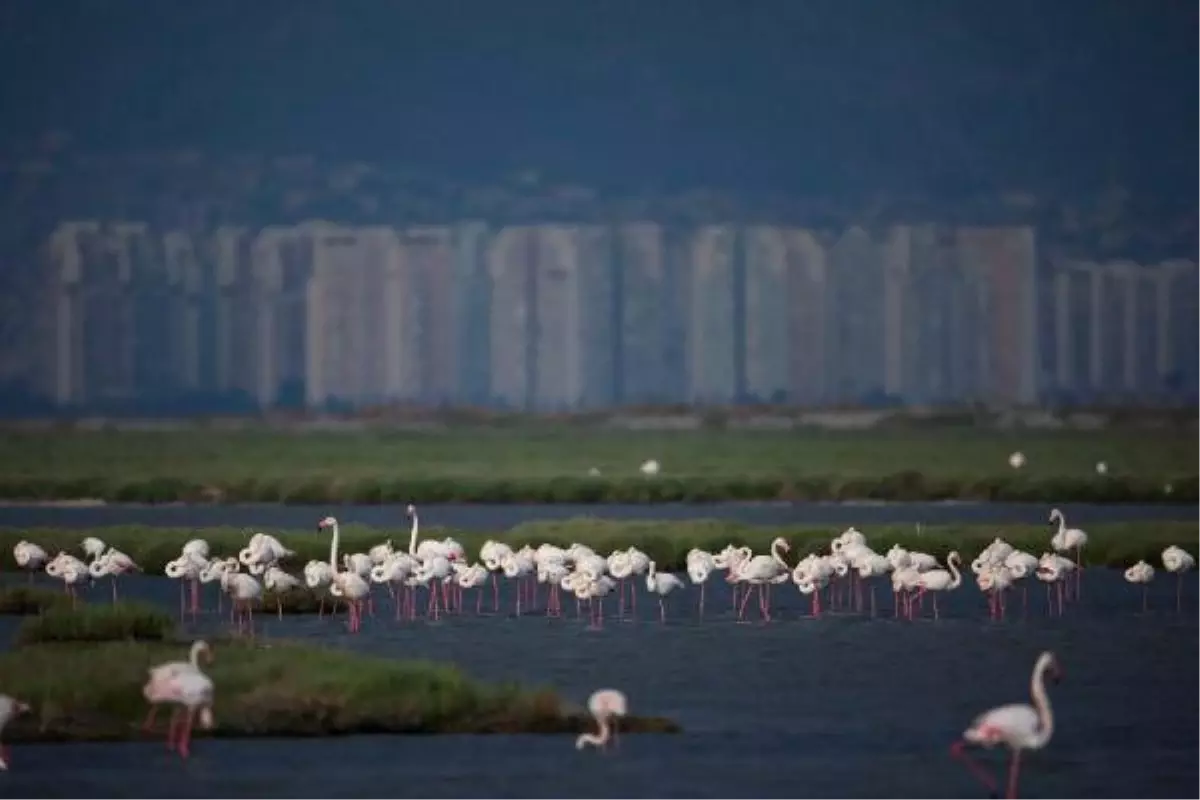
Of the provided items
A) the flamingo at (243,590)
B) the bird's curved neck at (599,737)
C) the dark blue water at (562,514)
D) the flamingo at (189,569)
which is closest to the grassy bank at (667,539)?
the flamingo at (189,569)

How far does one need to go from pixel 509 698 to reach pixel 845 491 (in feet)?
110

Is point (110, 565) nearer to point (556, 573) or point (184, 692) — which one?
point (556, 573)

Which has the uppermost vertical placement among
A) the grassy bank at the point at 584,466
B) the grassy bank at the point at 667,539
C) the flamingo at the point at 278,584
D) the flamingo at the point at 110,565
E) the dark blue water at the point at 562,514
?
the grassy bank at the point at 584,466

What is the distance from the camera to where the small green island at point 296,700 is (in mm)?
21797

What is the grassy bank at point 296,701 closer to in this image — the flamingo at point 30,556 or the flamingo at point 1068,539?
the flamingo at point 30,556

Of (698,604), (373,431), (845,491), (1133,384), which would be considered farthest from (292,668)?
(1133,384)

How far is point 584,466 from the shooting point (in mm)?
71562

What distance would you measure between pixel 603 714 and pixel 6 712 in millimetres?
3427

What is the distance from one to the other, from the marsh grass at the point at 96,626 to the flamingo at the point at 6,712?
13.4 feet

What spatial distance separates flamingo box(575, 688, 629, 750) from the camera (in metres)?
21.2

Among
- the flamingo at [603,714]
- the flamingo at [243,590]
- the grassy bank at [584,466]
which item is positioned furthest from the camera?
the grassy bank at [584,466]

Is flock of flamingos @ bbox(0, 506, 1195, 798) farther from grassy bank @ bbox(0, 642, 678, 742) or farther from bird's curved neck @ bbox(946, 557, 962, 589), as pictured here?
grassy bank @ bbox(0, 642, 678, 742)

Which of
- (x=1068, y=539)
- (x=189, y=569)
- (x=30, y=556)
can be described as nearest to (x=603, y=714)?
(x=189, y=569)

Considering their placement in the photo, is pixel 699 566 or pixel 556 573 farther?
pixel 699 566
